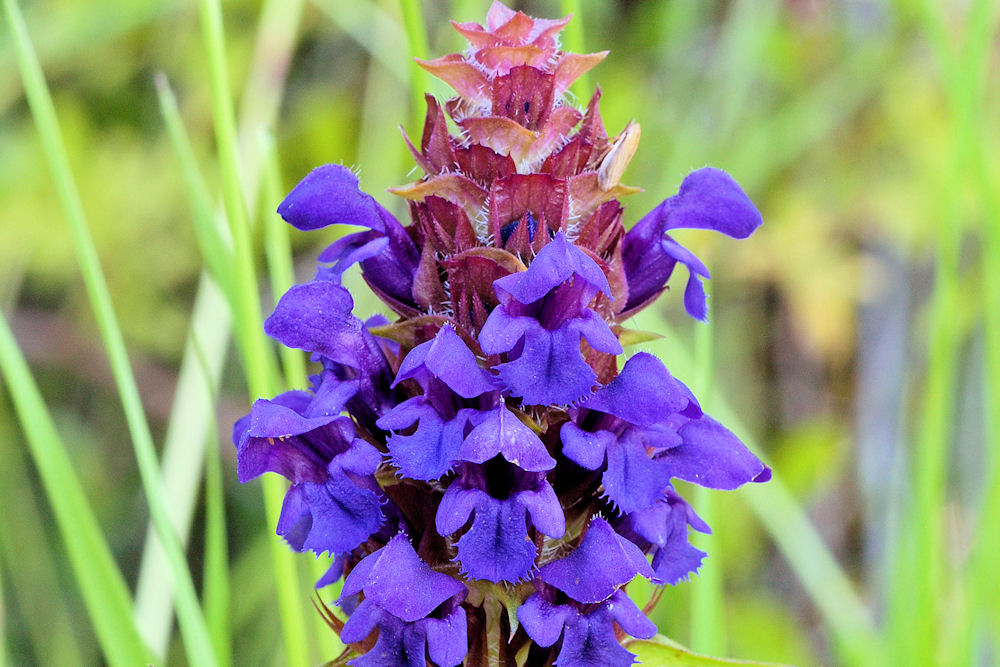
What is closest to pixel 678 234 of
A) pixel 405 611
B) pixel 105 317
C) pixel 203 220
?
pixel 203 220

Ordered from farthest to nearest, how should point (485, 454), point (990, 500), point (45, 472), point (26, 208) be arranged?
point (26, 208) → point (990, 500) → point (45, 472) → point (485, 454)

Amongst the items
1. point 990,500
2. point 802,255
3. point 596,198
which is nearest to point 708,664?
point 596,198

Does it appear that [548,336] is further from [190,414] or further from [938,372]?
[190,414]

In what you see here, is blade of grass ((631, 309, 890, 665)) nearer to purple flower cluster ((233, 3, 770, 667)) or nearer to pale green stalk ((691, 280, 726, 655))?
pale green stalk ((691, 280, 726, 655))

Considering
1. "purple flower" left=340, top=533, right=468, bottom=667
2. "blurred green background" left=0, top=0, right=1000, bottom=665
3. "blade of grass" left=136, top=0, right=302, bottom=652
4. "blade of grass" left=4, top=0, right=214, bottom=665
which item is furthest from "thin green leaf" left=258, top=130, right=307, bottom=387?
"blurred green background" left=0, top=0, right=1000, bottom=665

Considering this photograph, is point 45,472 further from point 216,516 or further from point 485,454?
point 485,454

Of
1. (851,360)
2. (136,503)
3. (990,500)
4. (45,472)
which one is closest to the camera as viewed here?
(45,472)
